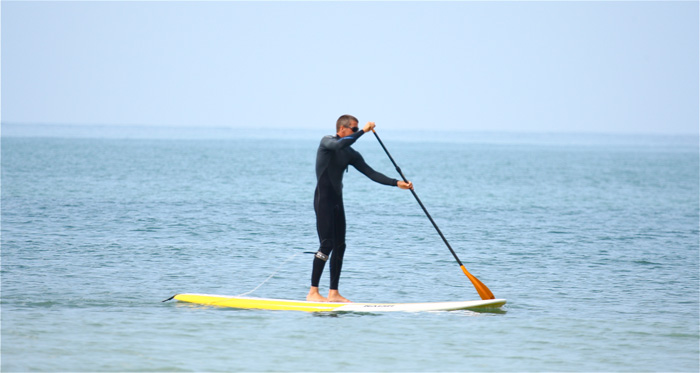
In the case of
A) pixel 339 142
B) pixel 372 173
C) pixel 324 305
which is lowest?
pixel 324 305

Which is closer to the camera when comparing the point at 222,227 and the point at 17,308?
the point at 17,308

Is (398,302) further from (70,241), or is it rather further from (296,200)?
(296,200)

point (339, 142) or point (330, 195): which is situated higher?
point (339, 142)

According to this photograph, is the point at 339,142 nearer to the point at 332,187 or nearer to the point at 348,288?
the point at 332,187

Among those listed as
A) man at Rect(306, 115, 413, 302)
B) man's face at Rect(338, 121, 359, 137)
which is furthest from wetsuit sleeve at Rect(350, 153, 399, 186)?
man's face at Rect(338, 121, 359, 137)

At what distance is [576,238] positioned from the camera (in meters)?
19.1

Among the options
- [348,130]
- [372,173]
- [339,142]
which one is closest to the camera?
[339,142]

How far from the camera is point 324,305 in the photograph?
33.2 feet

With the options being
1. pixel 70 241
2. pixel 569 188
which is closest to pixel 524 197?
pixel 569 188

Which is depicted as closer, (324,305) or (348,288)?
(324,305)

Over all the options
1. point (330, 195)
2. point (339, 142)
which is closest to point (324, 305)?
point (330, 195)

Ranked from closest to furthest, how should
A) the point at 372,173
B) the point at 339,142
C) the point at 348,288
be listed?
the point at 339,142 → the point at 372,173 → the point at 348,288

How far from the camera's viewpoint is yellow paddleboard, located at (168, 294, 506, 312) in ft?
33.1

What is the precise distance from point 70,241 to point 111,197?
12.4 m
